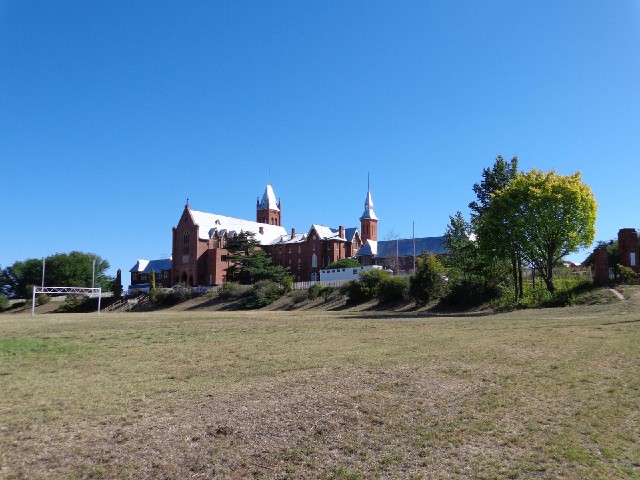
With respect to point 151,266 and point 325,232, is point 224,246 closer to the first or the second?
point 325,232

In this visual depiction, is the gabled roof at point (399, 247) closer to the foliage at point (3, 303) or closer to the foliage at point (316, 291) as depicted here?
the foliage at point (316, 291)

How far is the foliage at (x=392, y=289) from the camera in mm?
56688

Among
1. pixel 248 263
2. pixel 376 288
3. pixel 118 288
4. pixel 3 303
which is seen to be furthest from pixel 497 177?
pixel 3 303

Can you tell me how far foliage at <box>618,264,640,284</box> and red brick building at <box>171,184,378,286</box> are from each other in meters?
66.0

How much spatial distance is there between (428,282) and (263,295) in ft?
92.3

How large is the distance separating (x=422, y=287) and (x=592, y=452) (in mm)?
43779

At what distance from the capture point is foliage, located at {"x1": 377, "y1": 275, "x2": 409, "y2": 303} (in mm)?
56688

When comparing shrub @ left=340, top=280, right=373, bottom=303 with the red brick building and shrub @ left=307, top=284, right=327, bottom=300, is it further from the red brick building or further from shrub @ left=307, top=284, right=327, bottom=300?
the red brick building

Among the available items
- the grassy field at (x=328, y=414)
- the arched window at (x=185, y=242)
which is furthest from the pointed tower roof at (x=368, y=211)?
the grassy field at (x=328, y=414)

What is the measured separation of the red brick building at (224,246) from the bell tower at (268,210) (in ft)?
54.1

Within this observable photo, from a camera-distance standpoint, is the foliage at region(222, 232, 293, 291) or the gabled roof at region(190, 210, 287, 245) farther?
the gabled roof at region(190, 210, 287, 245)

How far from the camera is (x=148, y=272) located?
131 m

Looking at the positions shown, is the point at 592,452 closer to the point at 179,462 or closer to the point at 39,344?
the point at 179,462

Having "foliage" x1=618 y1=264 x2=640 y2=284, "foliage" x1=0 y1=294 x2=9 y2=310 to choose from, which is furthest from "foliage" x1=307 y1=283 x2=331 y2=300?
"foliage" x1=0 y1=294 x2=9 y2=310
